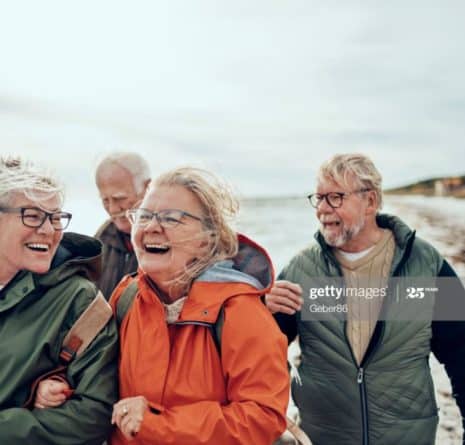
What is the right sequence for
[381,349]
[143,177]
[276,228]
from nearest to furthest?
[381,349], [143,177], [276,228]

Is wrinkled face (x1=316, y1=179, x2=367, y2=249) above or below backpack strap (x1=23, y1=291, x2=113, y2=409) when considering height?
above

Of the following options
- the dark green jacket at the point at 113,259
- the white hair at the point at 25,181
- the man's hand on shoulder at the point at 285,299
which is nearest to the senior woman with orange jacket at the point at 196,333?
the white hair at the point at 25,181

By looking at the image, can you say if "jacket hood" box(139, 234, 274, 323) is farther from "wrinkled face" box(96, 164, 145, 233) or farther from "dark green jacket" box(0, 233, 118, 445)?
"wrinkled face" box(96, 164, 145, 233)

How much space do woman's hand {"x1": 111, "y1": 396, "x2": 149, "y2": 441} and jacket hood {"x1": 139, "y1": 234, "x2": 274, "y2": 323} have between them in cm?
31

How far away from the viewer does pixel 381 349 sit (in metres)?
2.83

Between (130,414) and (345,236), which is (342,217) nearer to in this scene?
(345,236)

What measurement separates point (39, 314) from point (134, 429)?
54 centimetres

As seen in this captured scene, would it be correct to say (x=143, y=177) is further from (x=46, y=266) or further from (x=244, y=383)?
(x=244, y=383)

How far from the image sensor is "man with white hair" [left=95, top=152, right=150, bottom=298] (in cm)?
360

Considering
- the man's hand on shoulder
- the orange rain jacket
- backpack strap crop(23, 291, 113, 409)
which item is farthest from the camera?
the man's hand on shoulder

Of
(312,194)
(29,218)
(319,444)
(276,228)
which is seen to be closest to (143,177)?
(312,194)

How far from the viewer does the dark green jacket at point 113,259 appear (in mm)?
3566

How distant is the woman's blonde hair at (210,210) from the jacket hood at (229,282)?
1.4 inches

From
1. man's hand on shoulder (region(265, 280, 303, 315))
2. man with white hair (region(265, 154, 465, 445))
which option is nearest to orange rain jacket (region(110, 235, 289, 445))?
man's hand on shoulder (region(265, 280, 303, 315))
